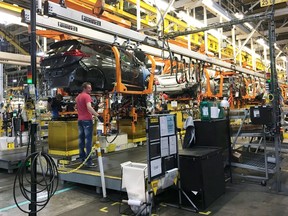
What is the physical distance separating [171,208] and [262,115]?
2.23m

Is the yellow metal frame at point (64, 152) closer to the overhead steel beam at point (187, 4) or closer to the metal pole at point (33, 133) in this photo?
the metal pole at point (33, 133)

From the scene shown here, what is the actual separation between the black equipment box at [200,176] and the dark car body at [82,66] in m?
2.31

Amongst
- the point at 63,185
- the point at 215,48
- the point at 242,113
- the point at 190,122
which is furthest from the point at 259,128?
the point at 215,48

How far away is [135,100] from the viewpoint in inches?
281

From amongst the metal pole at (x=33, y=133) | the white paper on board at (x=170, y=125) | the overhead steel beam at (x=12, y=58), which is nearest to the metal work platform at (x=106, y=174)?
the white paper on board at (x=170, y=125)

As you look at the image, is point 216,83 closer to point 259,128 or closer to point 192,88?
point 192,88

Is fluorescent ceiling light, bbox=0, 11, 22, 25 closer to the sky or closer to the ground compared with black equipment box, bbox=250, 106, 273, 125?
closer to the sky

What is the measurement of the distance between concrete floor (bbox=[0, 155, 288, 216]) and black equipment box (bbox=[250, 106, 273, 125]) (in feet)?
3.75

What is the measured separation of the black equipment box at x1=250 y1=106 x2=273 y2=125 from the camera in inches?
185

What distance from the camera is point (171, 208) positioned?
393 centimetres

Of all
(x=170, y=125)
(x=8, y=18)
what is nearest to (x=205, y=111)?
(x=170, y=125)

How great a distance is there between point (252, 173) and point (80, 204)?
11.9ft

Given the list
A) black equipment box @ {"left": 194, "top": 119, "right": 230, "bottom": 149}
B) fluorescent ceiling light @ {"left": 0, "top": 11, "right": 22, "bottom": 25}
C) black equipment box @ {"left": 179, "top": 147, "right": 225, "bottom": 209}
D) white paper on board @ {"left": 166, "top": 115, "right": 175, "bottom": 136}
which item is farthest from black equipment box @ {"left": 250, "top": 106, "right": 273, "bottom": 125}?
fluorescent ceiling light @ {"left": 0, "top": 11, "right": 22, "bottom": 25}

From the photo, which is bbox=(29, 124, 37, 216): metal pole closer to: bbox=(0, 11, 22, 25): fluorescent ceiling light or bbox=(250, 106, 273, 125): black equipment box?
bbox=(0, 11, 22, 25): fluorescent ceiling light
